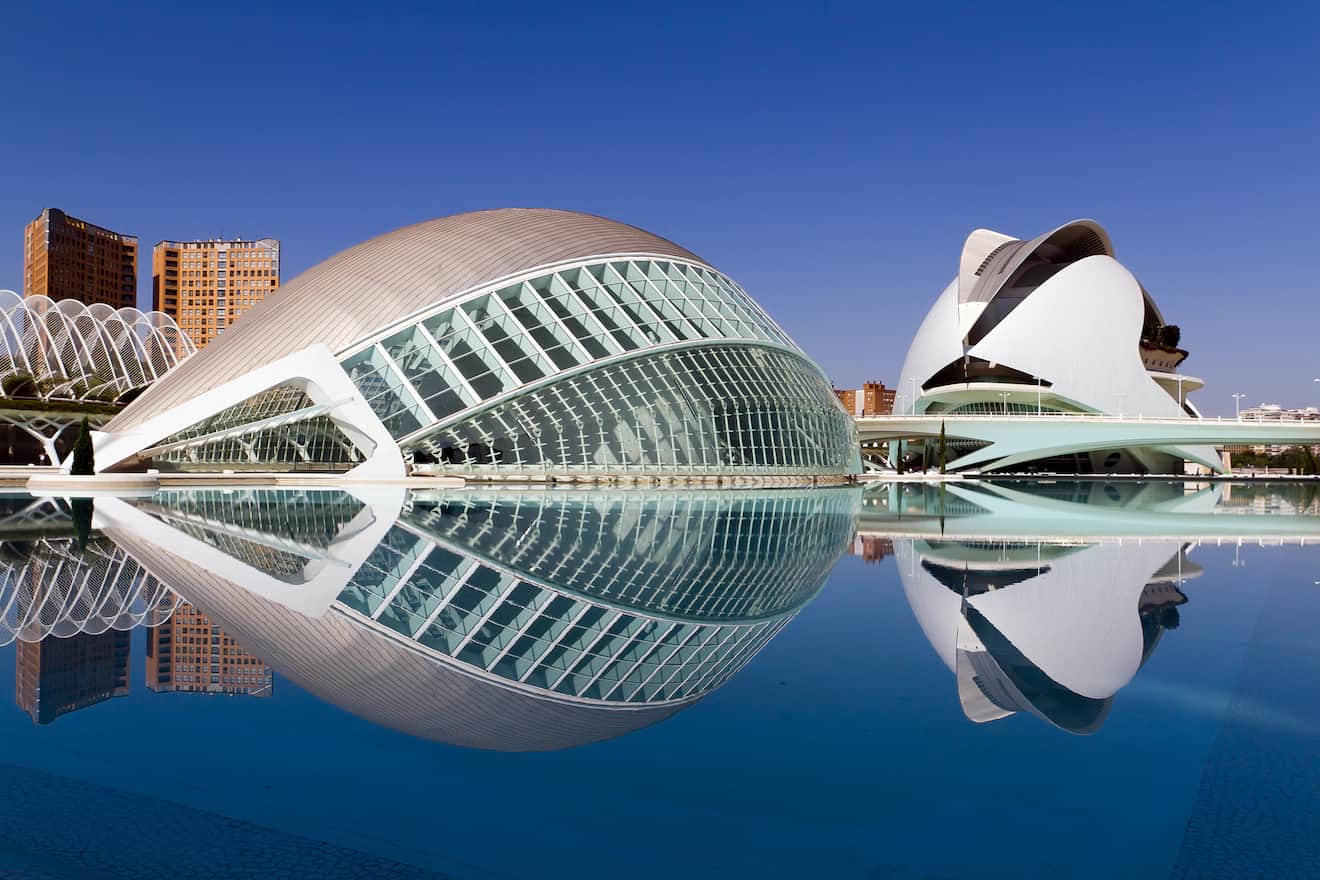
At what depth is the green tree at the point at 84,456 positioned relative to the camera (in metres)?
28.7

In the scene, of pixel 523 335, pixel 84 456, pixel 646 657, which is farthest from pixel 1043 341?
pixel 646 657

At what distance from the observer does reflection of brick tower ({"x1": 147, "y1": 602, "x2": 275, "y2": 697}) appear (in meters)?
6.22

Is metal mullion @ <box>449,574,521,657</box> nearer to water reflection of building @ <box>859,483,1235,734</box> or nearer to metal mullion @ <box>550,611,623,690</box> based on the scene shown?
metal mullion @ <box>550,611,623,690</box>

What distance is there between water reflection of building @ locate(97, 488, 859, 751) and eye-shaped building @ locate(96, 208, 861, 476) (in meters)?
11.8

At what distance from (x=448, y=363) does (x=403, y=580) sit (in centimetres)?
2053

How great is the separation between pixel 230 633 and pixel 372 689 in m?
1.88

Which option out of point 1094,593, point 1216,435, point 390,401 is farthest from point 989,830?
point 1216,435

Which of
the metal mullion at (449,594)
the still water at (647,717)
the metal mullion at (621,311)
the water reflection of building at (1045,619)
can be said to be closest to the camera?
the still water at (647,717)

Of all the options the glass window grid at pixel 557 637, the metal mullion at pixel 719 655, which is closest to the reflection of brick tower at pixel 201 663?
the glass window grid at pixel 557 637

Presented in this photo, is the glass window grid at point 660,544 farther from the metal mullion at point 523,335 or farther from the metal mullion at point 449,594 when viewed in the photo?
the metal mullion at point 523,335

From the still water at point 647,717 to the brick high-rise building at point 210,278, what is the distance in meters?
148

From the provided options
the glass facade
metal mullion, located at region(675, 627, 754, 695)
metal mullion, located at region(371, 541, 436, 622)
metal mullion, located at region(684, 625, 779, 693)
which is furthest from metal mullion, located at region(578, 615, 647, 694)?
the glass facade

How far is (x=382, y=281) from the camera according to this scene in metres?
32.3

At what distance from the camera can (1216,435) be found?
2397 inches
